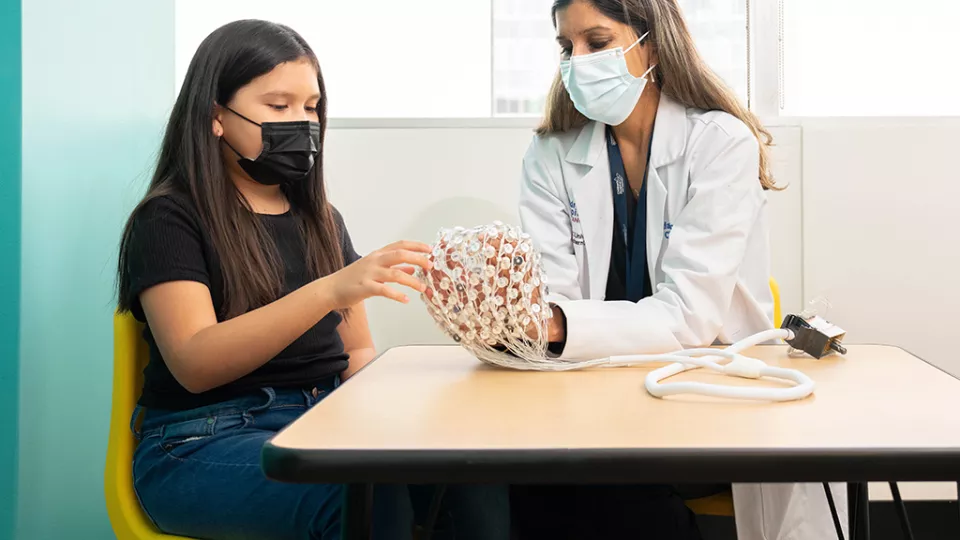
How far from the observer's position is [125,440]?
1.27 m

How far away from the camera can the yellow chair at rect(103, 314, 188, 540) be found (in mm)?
1186

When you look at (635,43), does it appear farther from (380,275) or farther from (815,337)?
(380,275)

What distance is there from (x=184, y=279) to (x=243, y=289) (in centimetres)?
11

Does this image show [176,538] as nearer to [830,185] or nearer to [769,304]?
[769,304]

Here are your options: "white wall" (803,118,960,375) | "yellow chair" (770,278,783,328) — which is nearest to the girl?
"yellow chair" (770,278,783,328)

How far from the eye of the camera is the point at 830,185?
2182 mm

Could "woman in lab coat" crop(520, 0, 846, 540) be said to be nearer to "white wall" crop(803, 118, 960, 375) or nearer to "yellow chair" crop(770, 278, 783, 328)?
"yellow chair" crop(770, 278, 783, 328)

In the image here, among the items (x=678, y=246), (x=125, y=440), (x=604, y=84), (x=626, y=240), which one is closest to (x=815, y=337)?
(x=678, y=246)

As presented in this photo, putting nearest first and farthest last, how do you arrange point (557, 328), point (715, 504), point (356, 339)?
point (557, 328) → point (715, 504) → point (356, 339)

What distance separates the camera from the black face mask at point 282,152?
1.44 metres

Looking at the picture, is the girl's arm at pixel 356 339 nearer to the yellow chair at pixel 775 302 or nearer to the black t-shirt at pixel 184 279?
the black t-shirt at pixel 184 279

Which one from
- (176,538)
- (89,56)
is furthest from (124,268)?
(89,56)

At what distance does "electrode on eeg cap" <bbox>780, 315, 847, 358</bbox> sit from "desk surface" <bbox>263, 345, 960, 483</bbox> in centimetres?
16

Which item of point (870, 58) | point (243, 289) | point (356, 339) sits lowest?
point (356, 339)
